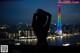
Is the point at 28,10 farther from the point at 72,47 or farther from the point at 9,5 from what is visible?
the point at 72,47

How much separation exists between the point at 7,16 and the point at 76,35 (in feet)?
4.61

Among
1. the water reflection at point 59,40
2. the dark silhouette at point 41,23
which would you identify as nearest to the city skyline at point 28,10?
the water reflection at point 59,40

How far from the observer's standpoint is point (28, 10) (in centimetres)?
540

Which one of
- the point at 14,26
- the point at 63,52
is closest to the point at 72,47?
the point at 63,52

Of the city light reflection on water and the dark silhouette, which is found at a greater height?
the dark silhouette

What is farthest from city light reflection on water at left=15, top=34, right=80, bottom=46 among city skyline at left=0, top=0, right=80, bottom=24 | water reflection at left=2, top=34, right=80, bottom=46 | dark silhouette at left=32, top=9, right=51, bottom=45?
dark silhouette at left=32, top=9, right=51, bottom=45

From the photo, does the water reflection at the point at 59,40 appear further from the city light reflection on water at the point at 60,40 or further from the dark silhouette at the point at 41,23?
the dark silhouette at the point at 41,23

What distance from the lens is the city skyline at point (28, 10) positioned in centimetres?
532

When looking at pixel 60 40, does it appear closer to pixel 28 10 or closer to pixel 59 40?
pixel 59 40

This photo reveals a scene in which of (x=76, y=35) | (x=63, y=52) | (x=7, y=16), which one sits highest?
(x=7, y=16)

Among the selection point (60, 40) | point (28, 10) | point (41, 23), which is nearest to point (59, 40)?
point (60, 40)

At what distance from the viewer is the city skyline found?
532cm

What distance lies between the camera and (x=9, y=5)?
542 cm

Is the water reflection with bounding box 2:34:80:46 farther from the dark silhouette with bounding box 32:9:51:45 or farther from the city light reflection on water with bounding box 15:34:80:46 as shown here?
the dark silhouette with bounding box 32:9:51:45
